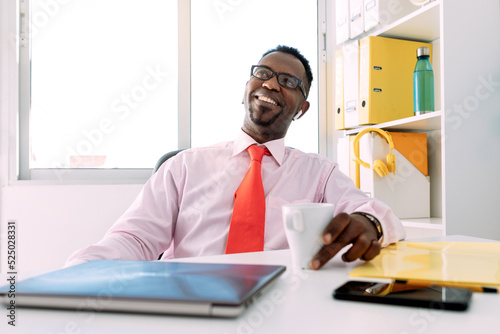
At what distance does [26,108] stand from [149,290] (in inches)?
78.0

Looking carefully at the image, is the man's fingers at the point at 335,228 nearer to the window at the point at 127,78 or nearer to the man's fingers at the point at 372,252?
the man's fingers at the point at 372,252

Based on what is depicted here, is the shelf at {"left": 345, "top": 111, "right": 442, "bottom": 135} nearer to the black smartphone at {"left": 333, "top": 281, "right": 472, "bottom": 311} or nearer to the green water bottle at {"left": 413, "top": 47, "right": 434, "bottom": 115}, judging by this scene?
the green water bottle at {"left": 413, "top": 47, "right": 434, "bottom": 115}

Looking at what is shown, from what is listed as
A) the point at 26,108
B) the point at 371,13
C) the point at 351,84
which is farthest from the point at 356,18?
the point at 26,108

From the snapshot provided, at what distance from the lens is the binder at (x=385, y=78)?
71.2 inches

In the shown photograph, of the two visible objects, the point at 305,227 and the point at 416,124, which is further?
the point at 416,124

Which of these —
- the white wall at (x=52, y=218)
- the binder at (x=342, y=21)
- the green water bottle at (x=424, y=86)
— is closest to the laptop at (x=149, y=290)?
the green water bottle at (x=424, y=86)

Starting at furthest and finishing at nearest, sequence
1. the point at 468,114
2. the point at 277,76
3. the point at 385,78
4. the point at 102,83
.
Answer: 1. the point at 102,83
2. the point at 385,78
3. the point at 468,114
4. the point at 277,76

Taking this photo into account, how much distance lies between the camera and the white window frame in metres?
1.98

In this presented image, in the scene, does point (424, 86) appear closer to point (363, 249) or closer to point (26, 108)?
point (363, 249)

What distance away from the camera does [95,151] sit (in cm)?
218

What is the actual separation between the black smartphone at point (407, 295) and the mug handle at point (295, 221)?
12cm

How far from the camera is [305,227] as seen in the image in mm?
577

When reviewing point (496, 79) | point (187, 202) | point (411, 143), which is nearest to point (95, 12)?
point (187, 202)

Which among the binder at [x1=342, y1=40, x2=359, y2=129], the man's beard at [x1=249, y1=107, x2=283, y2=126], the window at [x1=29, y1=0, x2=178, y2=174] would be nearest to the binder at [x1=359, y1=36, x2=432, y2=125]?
the binder at [x1=342, y1=40, x2=359, y2=129]
